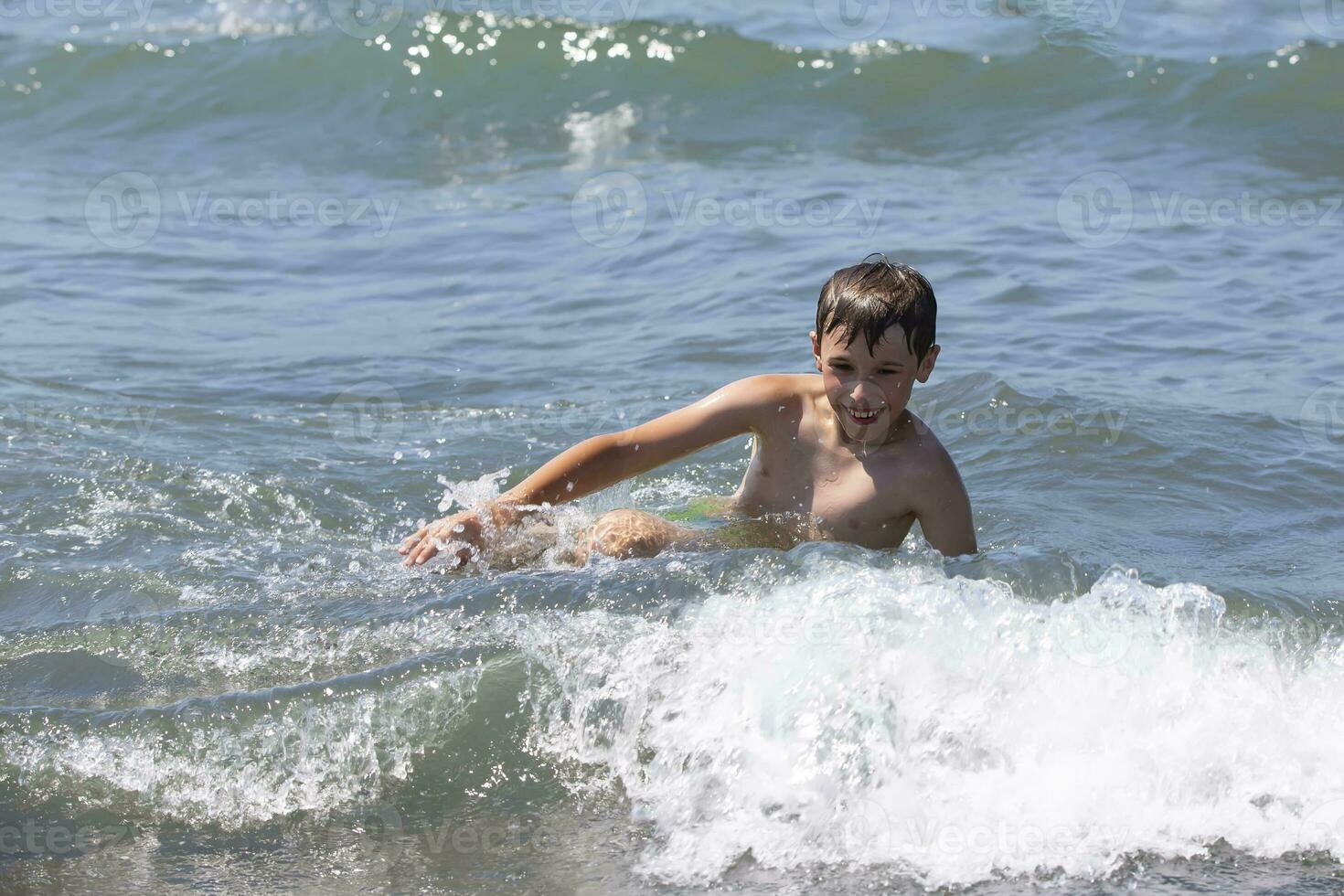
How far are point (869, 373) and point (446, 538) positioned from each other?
1245mm

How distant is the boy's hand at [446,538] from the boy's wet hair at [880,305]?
1.12 meters

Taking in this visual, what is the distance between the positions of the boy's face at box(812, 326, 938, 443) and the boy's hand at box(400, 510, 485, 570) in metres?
1.07

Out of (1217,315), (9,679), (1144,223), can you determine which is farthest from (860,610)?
(1144,223)

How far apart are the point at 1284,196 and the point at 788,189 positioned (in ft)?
10.5

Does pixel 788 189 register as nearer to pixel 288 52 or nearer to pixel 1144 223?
pixel 1144 223

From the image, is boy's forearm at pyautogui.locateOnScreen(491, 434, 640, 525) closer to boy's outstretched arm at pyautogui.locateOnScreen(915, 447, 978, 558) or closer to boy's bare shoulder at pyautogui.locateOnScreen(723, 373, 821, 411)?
boy's bare shoulder at pyautogui.locateOnScreen(723, 373, 821, 411)

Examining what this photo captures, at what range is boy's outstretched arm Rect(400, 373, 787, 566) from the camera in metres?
4.47

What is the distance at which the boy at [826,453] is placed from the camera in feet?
14.3

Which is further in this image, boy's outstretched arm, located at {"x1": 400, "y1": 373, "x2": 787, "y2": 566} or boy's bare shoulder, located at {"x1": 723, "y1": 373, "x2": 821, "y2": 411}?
boy's bare shoulder, located at {"x1": 723, "y1": 373, "x2": 821, "y2": 411}

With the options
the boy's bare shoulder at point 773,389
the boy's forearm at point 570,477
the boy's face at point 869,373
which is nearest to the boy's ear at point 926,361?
the boy's face at point 869,373

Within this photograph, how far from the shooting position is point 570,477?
450cm

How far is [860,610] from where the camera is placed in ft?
13.4

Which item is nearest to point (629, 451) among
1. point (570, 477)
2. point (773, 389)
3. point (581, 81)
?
point (570, 477)

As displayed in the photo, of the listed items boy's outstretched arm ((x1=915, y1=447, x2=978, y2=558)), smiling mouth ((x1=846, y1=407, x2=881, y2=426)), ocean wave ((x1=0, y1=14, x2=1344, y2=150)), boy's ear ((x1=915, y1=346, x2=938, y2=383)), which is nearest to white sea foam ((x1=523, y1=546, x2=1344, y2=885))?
boy's outstretched arm ((x1=915, y1=447, x2=978, y2=558))
